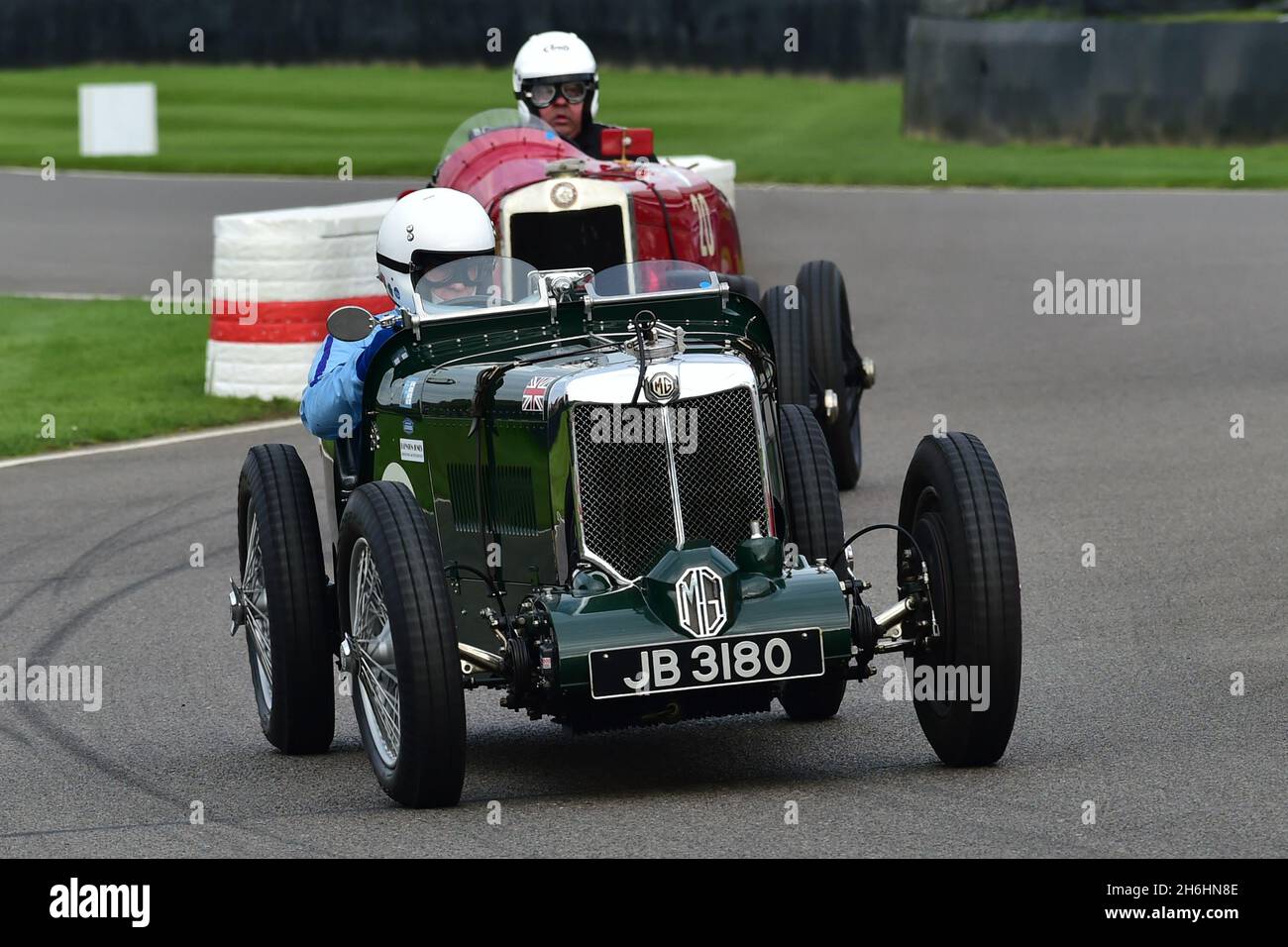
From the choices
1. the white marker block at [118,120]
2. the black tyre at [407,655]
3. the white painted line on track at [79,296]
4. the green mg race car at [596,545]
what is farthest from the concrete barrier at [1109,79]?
the black tyre at [407,655]

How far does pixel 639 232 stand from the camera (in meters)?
11.7

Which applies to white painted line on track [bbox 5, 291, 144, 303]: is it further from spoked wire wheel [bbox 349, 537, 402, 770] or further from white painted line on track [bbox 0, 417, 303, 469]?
spoked wire wheel [bbox 349, 537, 402, 770]

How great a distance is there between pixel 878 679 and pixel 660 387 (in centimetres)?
201

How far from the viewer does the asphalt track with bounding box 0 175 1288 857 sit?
6.16m

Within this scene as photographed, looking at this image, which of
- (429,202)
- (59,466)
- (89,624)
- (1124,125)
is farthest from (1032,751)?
(1124,125)

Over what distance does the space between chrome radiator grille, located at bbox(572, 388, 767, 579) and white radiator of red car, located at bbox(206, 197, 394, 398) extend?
26.7ft

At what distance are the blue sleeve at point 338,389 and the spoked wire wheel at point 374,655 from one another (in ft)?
2.83

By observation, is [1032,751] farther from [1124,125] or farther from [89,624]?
[1124,125]

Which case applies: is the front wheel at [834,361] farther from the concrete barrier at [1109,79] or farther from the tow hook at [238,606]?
the concrete barrier at [1109,79]

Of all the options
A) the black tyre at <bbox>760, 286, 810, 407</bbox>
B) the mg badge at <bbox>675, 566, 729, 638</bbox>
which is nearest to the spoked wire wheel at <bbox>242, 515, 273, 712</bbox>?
the mg badge at <bbox>675, 566, 729, 638</bbox>

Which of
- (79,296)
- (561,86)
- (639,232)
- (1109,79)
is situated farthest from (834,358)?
(1109,79)

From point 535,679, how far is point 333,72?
35.8m

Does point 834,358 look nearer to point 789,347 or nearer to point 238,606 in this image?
point 789,347
